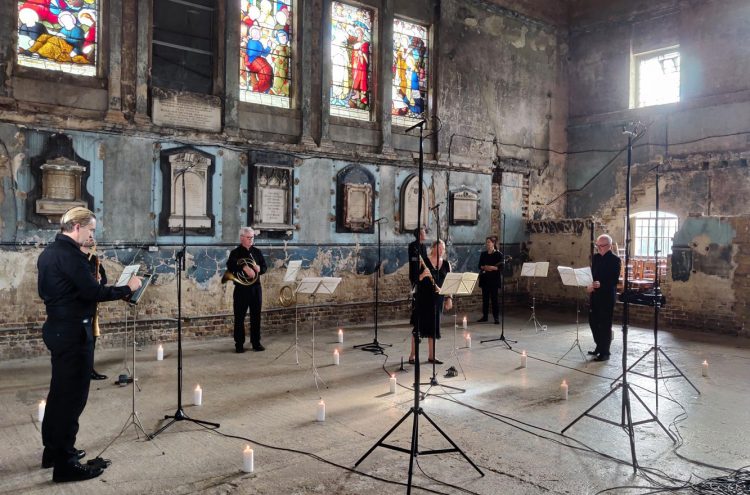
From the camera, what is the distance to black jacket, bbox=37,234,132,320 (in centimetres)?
428

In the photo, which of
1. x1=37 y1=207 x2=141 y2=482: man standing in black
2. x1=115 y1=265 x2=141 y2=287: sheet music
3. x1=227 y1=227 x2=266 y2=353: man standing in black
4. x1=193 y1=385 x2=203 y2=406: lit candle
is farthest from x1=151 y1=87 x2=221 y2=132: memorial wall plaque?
x1=37 y1=207 x2=141 y2=482: man standing in black

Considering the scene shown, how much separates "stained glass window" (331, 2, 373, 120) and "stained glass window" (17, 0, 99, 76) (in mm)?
4575

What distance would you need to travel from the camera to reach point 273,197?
1080 centimetres

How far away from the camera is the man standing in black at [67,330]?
429cm

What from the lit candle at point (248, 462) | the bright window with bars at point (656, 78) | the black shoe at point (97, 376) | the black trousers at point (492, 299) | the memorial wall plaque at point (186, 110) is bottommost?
the black shoe at point (97, 376)

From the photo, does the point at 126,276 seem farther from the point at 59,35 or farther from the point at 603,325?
the point at 603,325

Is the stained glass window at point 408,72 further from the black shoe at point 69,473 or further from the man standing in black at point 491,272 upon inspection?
the black shoe at point 69,473

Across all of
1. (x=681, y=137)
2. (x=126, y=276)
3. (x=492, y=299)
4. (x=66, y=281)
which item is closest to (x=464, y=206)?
(x=492, y=299)

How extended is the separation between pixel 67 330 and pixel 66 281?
373 millimetres

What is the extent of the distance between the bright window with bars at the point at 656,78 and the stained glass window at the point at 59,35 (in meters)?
13.2

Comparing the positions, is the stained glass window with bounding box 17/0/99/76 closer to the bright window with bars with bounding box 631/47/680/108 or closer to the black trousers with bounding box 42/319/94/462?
the black trousers with bounding box 42/319/94/462

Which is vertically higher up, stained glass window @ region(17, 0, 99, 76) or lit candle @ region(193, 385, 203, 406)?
stained glass window @ region(17, 0, 99, 76)

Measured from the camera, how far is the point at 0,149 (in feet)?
27.0

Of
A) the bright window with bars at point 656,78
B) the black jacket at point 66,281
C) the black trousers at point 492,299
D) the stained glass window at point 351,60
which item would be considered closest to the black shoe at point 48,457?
the black jacket at point 66,281
